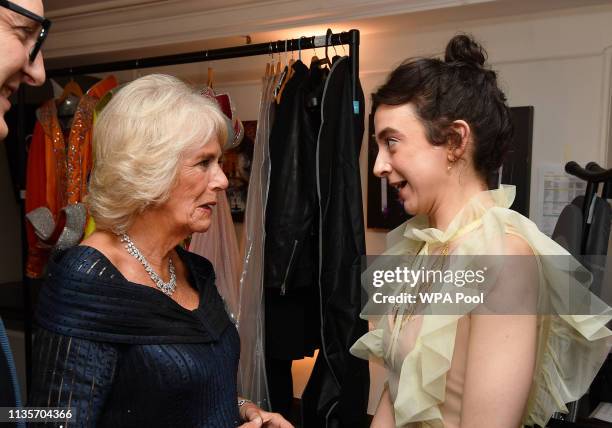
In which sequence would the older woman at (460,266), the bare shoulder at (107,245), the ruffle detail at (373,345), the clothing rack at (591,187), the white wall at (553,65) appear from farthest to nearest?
the white wall at (553,65) < the clothing rack at (591,187) < the ruffle detail at (373,345) < the bare shoulder at (107,245) < the older woman at (460,266)

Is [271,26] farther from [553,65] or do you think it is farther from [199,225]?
[199,225]

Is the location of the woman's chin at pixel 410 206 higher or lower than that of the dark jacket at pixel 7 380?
higher

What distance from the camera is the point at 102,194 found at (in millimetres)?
1182

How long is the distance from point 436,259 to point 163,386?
2.17ft

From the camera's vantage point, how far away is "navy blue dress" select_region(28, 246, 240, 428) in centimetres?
101

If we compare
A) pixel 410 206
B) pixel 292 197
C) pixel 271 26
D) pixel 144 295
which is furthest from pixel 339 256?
pixel 271 26

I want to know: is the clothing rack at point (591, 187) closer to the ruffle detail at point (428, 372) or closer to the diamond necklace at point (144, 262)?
the ruffle detail at point (428, 372)

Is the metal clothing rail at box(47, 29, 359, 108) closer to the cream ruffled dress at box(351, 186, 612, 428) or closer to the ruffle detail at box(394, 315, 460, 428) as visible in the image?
the cream ruffled dress at box(351, 186, 612, 428)

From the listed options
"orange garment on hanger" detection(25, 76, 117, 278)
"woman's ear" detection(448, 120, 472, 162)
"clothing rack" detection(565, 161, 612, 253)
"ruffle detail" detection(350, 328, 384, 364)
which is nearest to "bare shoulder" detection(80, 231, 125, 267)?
"ruffle detail" detection(350, 328, 384, 364)

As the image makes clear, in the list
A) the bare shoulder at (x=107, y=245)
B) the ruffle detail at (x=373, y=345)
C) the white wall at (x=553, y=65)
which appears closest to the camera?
the bare shoulder at (x=107, y=245)

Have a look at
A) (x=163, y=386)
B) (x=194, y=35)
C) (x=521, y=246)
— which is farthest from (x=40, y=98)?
(x=521, y=246)

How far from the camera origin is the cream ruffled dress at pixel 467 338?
0.99m

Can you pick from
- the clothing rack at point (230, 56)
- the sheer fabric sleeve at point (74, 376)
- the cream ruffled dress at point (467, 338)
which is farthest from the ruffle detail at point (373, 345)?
the clothing rack at point (230, 56)

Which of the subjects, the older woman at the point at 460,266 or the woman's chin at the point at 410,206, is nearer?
the older woman at the point at 460,266
